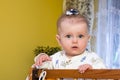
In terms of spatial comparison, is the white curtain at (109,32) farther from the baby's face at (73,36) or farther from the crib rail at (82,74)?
the crib rail at (82,74)

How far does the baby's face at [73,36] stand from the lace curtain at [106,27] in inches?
79.5

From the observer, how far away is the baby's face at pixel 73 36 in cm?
120

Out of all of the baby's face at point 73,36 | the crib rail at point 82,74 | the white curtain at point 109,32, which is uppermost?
the baby's face at point 73,36

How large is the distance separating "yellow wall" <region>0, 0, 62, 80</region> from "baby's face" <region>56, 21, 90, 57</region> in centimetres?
157

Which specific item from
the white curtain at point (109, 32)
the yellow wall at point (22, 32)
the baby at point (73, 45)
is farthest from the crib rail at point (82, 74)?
the white curtain at point (109, 32)

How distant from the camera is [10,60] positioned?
2824 mm

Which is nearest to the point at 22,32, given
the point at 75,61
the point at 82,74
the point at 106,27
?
the point at 106,27

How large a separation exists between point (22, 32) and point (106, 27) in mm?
906

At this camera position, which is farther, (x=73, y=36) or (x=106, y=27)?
(x=106, y=27)

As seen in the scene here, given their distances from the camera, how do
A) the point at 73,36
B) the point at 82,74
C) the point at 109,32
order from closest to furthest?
1. the point at 82,74
2. the point at 73,36
3. the point at 109,32

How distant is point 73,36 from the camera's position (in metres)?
1.20

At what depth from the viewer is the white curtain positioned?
10.7ft

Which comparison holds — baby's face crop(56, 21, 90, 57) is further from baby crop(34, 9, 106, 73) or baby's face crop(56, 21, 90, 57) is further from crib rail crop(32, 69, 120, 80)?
crib rail crop(32, 69, 120, 80)

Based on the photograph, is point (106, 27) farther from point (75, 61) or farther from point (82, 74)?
point (82, 74)
